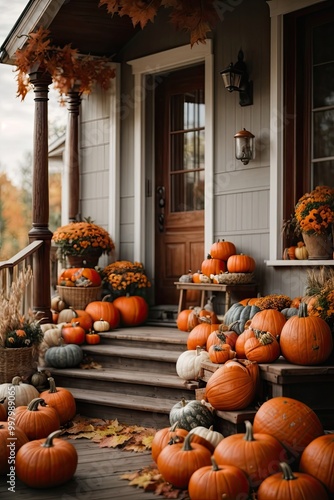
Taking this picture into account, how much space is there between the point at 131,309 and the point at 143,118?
6.79 ft

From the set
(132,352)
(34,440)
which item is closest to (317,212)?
(132,352)

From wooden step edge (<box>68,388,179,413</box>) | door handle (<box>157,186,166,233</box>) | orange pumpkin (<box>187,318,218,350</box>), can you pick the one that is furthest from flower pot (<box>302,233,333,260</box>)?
door handle (<box>157,186,166,233</box>)

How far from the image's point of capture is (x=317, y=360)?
4285mm

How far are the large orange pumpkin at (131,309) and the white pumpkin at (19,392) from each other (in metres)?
1.77

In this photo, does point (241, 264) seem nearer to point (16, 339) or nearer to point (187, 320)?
point (187, 320)

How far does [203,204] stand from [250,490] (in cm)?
374

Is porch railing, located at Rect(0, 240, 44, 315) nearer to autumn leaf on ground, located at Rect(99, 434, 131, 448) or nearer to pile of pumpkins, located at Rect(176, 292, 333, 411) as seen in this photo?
autumn leaf on ground, located at Rect(99, 434, 131, 448)

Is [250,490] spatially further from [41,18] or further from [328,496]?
[41,18]

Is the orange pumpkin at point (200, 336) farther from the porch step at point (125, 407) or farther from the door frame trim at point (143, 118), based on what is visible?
the door frame trim at point (143, 118)

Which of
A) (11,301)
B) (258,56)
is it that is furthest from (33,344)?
(258,56)

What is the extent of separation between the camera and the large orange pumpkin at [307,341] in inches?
168

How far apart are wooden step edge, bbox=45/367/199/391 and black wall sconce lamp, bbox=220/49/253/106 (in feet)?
8.71

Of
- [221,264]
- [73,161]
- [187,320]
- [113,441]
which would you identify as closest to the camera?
[113,441]

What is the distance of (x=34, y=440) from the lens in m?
4.18
